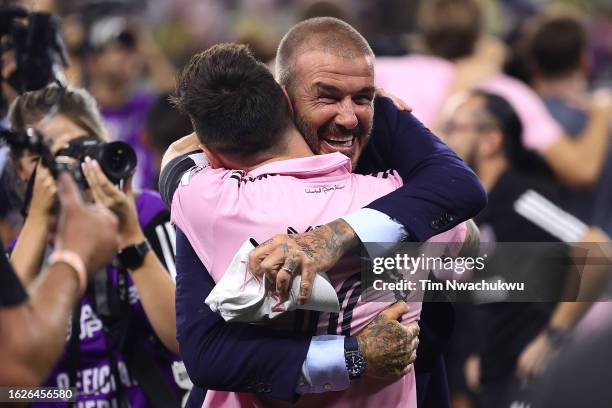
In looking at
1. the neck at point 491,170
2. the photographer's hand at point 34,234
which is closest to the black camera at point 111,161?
the photographer's hand at point 34,234

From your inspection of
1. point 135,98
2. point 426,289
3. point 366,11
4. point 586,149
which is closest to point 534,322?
point 586,149

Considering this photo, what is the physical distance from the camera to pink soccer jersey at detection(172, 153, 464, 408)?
277 centimetres

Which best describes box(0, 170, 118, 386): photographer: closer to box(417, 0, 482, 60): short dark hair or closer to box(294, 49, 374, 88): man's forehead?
box(294, 49, 374, 88): man's forehead

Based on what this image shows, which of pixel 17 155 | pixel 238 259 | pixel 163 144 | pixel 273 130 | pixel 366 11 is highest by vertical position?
pixel 273 130

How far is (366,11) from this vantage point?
12.9 metres

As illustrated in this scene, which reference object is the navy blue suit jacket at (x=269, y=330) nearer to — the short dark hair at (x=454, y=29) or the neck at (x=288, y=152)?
the neck at (x=288, y=152)

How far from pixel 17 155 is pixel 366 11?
9396mm

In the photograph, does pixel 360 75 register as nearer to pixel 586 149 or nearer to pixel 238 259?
pixel 238 259

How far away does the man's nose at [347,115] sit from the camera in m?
2.97

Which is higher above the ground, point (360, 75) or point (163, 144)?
point (360, 75)

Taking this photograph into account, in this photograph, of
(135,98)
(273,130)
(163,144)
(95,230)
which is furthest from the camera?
(135,98)

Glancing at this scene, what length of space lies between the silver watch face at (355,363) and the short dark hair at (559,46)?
4855 millimetres

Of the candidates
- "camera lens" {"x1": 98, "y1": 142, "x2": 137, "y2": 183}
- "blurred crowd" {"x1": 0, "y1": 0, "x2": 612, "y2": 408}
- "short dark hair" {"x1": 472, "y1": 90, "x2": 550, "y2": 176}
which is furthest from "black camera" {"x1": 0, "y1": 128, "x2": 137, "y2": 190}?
"short dark hair" {"x1": 472, "y1": 90, "x2": 550, "y2": 176}

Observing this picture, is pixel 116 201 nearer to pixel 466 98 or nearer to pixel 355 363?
pixel 355 363
